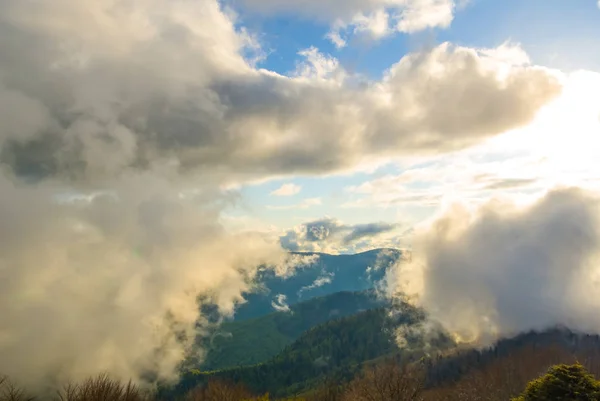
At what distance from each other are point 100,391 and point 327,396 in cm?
17307

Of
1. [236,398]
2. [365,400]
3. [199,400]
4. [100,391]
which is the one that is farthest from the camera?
[199,400]

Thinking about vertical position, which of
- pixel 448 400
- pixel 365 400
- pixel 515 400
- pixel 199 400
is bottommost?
pixel 448 400

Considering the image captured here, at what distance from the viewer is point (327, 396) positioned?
199 m

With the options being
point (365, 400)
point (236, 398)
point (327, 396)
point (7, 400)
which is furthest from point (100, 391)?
point (327, 396)

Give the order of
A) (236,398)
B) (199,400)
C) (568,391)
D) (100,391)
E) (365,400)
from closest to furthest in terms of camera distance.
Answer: (100,391) → (568,391) → (365,400) → (236,398) → (199,400)

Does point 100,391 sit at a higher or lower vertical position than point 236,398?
higher

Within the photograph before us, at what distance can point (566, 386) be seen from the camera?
48438mm

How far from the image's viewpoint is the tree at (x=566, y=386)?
47.4m

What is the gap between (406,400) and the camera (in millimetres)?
67688

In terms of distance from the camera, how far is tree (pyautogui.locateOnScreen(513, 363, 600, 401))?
4738cm

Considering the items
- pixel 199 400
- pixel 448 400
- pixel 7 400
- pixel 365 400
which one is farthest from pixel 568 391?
pixel 448 400

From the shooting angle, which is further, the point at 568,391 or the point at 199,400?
the point at 199,400

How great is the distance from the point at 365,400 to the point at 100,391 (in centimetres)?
4586

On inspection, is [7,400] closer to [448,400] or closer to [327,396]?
[327,396]
